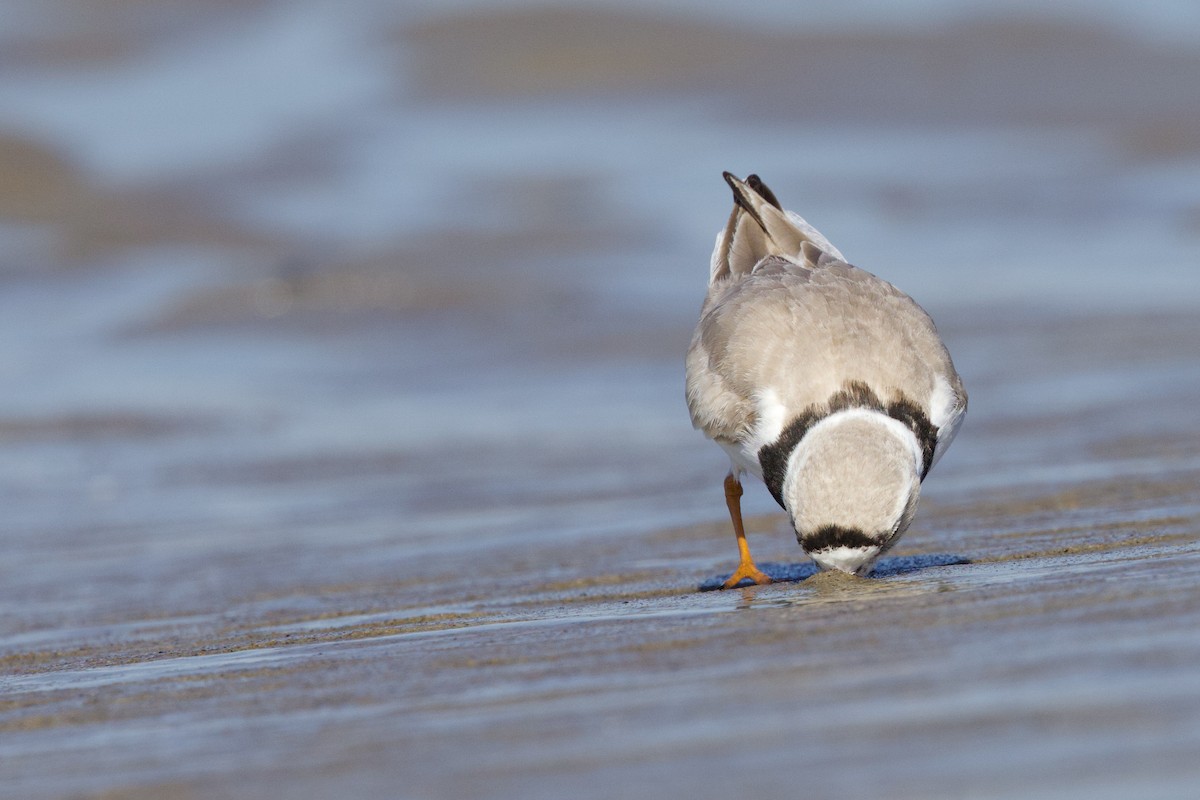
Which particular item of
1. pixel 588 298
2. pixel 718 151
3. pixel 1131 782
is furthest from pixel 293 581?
pixel 718 151

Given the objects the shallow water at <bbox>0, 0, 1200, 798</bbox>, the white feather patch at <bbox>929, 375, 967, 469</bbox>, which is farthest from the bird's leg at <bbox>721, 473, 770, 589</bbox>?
the white feather patch at <bbox>929, 375, 967, 469</bbox>

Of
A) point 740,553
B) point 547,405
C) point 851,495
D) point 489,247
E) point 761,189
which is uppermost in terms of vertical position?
point 489,247

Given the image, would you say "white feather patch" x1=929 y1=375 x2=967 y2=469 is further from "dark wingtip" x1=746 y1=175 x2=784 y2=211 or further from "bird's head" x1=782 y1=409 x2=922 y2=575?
"dark wingtip" x1=746 y1=175 x2=784 y2=211

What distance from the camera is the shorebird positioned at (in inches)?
211

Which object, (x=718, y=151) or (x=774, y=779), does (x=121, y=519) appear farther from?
(x=718, y=151)

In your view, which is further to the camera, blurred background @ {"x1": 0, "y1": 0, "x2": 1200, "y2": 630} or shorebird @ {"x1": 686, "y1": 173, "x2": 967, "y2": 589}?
blurred background @ {"x1": 0, "y1": 0, "x2": 1200, "y2": 630}

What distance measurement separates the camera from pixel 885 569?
6203 millimetres

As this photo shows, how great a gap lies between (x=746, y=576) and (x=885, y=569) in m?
0.52

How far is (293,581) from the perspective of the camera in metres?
7.41

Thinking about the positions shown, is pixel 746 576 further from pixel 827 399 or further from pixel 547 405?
pixel 547 405

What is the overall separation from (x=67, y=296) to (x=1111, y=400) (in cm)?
1059

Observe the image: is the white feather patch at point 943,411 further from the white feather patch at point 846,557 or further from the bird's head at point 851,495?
the white feather patch at point 846,557

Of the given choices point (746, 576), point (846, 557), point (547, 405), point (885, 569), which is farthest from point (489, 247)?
point (846, 557)

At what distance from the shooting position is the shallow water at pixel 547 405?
3795 millimetres
